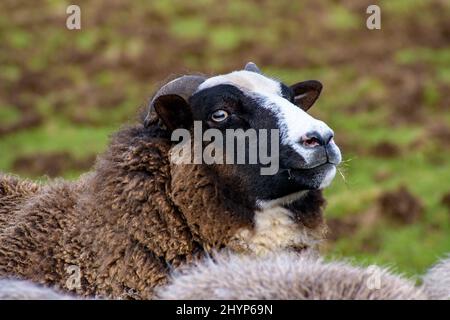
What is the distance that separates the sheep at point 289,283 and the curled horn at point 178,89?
1.80m

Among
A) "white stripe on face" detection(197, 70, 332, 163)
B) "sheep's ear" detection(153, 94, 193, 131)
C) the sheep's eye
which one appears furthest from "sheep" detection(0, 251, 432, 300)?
"sheep's ear" detection(153, 94, 193, 131)

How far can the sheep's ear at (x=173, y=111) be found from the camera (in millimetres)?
6656

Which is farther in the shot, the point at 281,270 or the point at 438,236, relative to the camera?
the point at 438,236

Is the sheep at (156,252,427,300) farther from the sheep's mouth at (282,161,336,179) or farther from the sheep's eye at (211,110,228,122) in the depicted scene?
the sheep's eye at (211,110,228,122)

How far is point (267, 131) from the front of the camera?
648 centimetres

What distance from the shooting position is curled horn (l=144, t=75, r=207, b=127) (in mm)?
6852

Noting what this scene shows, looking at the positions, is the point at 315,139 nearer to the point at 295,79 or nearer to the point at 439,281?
the point at 439,281

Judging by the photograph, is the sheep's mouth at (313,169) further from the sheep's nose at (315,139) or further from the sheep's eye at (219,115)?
the sheep's eye at (219,115)

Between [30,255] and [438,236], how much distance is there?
10179mm

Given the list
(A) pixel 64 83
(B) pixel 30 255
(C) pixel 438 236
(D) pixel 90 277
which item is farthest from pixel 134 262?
(A) pixel 64 83

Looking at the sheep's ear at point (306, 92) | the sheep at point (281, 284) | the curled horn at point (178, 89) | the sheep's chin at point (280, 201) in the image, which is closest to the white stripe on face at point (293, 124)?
the sheep's chin at point (280, 201)

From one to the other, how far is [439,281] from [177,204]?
1.84m

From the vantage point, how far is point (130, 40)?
3019cm
